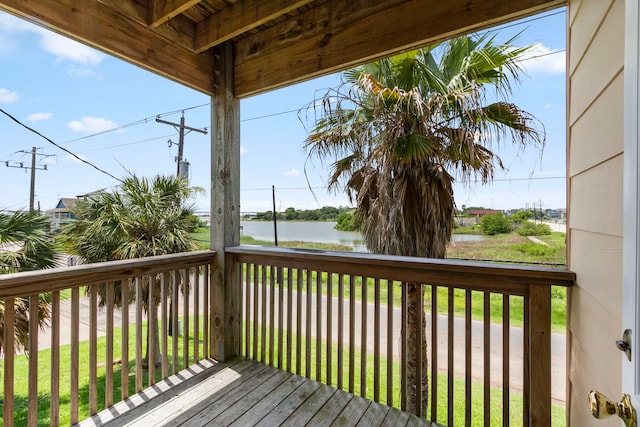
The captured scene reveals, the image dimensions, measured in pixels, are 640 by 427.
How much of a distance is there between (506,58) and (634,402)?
2393 millimetres

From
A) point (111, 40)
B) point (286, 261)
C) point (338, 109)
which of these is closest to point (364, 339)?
point (286, 261)

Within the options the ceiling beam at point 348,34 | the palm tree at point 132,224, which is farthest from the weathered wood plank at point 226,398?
the ceiling beam at point 348,34

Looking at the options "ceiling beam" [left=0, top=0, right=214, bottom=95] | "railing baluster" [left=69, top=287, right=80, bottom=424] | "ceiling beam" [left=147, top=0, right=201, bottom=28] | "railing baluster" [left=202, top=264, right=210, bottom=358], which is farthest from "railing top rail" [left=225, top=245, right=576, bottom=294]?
"ceiling beam" [left=147, top=0, right=201, bottom=28]

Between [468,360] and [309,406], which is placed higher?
[468,360]

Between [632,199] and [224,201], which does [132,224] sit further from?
[632,199]

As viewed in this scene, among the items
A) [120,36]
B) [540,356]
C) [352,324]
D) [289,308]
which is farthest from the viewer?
[289,308]

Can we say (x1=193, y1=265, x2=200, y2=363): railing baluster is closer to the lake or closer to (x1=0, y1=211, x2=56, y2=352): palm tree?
the lake

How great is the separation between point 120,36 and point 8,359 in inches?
75.5

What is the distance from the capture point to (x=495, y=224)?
2.05 m

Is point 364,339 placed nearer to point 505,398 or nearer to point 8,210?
point 505,398

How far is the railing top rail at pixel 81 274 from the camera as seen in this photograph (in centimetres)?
144

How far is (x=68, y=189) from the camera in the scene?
312 cm

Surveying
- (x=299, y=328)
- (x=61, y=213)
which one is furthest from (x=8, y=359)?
(x=61, y=213)

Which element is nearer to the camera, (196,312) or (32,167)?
(196,312)
